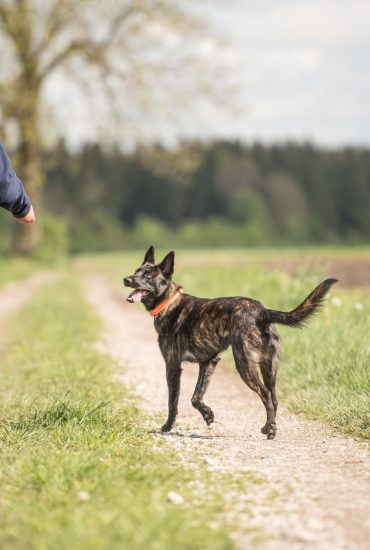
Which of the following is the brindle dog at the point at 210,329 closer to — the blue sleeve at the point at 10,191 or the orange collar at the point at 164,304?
the orange collar at the point at 164,304

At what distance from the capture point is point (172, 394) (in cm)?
520

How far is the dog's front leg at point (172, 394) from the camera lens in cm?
517

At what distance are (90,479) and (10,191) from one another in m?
2.02

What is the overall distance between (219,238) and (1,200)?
54.7 m

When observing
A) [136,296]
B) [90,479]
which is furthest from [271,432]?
[90,479]

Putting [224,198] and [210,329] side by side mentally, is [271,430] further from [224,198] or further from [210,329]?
[224,198]

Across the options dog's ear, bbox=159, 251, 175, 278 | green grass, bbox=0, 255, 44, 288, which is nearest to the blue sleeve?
dog's ear, bbox=159, 251, 175, 278

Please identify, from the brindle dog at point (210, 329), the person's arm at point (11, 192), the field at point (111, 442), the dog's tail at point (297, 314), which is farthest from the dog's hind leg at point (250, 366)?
the person's arm at point (11, 192)

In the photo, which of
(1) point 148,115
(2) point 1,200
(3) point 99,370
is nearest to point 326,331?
(3) point 99,370

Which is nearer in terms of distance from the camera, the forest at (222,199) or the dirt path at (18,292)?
the dirt path at (18,292)

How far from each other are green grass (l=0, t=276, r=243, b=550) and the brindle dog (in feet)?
2.09

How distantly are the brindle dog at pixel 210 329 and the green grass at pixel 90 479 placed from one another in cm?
64

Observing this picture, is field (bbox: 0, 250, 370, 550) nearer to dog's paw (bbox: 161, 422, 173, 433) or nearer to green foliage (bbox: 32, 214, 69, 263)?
dog's paw (bbox: 161, 422, 173, 433)

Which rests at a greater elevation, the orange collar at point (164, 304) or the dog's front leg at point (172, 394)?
the orange collar at point (164, 304)
